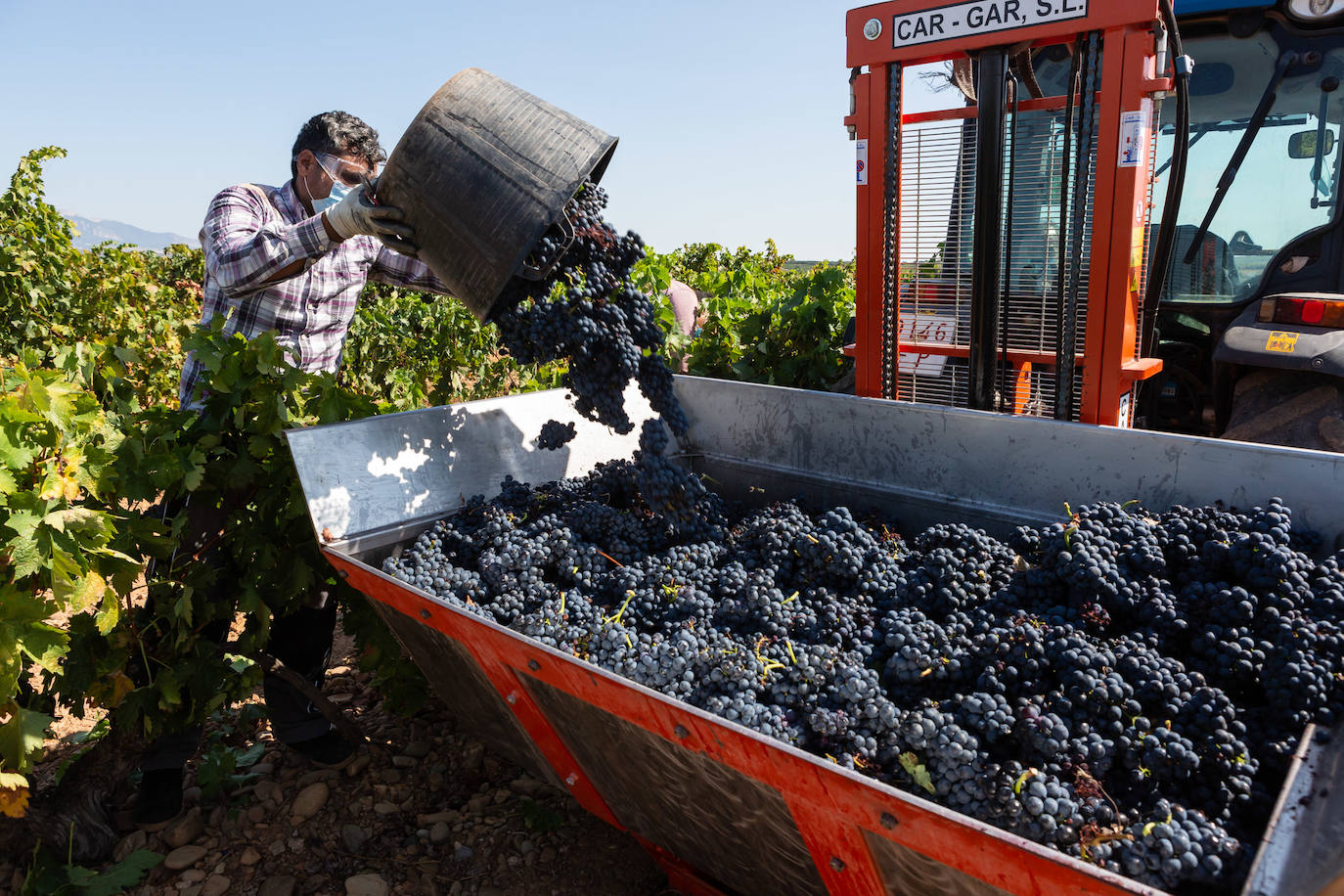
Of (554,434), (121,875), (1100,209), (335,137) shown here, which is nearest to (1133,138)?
(1100,209)

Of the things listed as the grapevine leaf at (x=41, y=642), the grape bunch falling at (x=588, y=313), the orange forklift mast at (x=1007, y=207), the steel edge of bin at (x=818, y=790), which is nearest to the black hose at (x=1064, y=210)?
the orange forklift mast at (x=1007, y=207)

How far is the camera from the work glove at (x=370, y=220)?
7.38ft

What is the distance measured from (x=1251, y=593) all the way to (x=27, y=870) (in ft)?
10.2

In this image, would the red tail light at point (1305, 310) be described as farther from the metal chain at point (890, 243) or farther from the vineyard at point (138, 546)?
the vineyard at point (138, 546)

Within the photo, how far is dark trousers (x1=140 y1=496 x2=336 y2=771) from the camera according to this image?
104 inches

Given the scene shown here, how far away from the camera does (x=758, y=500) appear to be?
3.02m

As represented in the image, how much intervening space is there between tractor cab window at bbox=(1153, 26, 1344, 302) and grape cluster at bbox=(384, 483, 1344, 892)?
1.72 metres

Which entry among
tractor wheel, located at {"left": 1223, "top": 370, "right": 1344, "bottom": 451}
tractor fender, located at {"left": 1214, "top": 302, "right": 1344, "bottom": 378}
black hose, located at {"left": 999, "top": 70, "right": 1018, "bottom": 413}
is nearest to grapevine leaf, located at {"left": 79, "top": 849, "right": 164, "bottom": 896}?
black hose, located at {"left": 999, "top": 70, "right": 1018, "bottom": 413}

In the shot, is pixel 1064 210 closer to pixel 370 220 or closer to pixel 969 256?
pixel 969 256

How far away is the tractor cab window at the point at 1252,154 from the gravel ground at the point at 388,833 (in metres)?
3.03

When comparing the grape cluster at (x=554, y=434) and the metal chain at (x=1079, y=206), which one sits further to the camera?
the grape cluster at (x=554, y=434)

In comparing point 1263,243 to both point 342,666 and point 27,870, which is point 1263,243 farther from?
point 27,870

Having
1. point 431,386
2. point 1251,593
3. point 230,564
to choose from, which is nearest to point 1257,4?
point 1251,593

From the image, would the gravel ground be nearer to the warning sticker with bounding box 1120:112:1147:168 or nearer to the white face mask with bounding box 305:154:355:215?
the white face mask with bounding box 305:154:355:215
